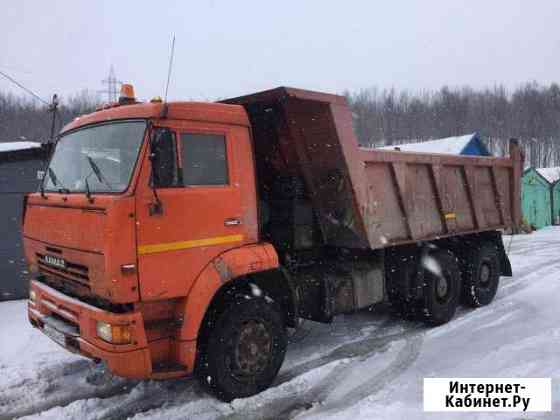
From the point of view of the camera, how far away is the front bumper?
358 centimetres

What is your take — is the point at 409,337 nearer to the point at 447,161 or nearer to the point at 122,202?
the point at 447,161

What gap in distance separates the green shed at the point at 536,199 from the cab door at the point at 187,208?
69.4ft

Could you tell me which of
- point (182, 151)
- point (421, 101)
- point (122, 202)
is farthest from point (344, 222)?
point (421, 101)

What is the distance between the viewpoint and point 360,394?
4.38 m

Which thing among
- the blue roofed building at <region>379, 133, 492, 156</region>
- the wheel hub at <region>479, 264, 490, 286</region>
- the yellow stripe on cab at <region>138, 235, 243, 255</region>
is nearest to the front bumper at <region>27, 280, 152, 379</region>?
the yellow stripe on cab at <region>138, 235, 243, 255</region>

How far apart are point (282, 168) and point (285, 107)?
0.76m

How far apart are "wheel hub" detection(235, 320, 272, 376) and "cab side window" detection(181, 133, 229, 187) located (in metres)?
1.36

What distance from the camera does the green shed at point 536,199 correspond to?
74.1 feet

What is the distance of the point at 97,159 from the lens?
4035 millimetres

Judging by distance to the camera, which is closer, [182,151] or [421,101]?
[182,151]

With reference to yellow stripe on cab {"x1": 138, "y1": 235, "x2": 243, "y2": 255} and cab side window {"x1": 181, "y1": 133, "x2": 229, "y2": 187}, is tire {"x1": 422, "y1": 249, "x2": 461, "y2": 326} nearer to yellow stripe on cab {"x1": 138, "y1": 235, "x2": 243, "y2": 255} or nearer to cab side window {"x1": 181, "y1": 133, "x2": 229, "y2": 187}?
yellow stripe on cab {"x1": 138, "y1": 235, "x2": 243, "y2": 255}

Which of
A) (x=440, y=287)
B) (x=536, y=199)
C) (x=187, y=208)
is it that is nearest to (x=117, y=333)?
(x=187, y=208)

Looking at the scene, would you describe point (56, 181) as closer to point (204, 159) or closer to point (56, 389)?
point (204, 159)

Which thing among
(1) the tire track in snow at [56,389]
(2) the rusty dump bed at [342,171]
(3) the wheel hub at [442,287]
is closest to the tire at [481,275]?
(3) the wheel hub at [442,287]
